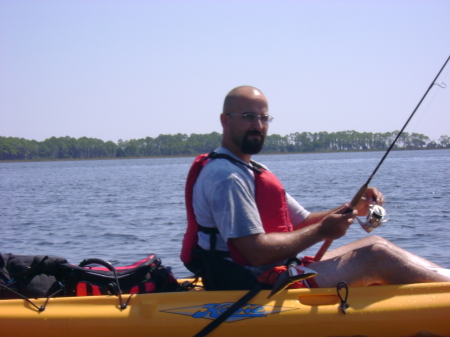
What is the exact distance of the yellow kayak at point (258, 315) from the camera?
2980 millimetres

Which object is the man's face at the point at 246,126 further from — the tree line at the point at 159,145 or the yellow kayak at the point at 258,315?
the tree line at the point at 159,145

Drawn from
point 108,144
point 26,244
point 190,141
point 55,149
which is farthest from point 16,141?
point 26,244

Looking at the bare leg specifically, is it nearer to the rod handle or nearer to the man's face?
the rod handle

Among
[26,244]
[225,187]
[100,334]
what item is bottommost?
[26,244]

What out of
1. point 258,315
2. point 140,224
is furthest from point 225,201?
point 140,224

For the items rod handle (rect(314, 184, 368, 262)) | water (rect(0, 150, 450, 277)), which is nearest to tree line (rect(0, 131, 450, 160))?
water (rect(0, 150, 450, 277))

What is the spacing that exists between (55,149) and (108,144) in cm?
992

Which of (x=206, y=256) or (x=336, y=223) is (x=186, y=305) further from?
(x=336, y=223)

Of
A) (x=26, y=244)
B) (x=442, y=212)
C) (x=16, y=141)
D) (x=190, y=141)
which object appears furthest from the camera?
(x=16, y=141)

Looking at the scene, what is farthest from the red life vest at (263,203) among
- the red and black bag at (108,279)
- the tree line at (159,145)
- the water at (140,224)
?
the tree line at (159,145)

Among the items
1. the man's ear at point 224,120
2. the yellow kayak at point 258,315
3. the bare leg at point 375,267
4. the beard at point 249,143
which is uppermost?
the man's ear at point 224,120

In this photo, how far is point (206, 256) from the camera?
10.2 feet

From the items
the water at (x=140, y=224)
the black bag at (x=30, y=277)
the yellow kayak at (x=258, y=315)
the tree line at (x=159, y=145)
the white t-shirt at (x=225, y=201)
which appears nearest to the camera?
the white t-shirt at (x=225, y=201)

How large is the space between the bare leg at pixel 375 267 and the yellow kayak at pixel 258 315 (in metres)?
0.06
